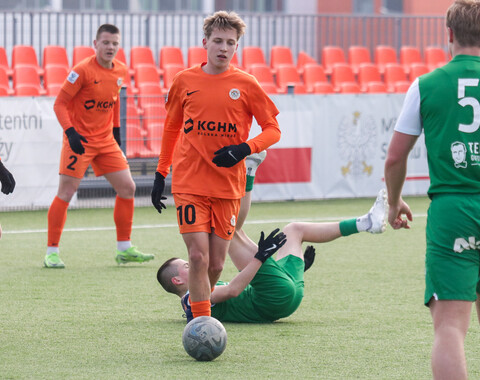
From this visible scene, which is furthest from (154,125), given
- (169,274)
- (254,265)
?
(254,265)

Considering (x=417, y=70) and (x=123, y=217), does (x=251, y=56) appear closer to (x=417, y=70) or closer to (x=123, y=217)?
(x=417, y=70)

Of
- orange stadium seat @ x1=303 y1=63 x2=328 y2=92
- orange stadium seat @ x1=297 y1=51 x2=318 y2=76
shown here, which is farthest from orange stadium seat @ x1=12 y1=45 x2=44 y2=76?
orange stadium seat @ x1=297 y1=51 x2=318 y2=76

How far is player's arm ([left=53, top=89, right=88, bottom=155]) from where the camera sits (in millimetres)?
8078

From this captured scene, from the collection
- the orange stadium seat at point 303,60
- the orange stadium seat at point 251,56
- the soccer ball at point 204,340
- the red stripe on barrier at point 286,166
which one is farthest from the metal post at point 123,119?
the soccer ball at point 204,340

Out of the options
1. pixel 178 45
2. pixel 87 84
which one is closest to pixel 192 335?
pixel 87 84

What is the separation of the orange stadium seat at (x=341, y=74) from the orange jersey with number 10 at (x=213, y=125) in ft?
40.7

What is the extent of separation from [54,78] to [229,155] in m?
10.5

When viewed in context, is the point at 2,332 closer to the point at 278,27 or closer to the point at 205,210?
the point at 205,210

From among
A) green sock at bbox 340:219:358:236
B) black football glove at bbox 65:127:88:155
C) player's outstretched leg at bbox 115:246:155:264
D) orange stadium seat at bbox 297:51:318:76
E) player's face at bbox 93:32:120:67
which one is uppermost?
player's face at bbox 93:32:120:67

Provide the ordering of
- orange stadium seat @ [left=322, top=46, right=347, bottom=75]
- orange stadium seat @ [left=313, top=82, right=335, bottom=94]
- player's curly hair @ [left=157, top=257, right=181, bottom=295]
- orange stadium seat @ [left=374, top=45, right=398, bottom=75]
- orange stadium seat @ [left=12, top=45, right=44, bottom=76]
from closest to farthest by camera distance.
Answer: player's curly hair @ [left=157, top=257, right=181, bottom=295]
orange stadium seat @ [left=12, top=45, right=44, bottom=76]
orange stadium seat @ [left=313, top=82, right=335, bottom=94]
orange stadium seat @ [left=322, top=46, right=347, bottom=75]
orange stadium seat @ [left=374, top=45, right=398, bottom=75]

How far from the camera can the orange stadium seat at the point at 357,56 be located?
61.8 feet

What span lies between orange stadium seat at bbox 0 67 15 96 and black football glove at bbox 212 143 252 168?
9978 mm

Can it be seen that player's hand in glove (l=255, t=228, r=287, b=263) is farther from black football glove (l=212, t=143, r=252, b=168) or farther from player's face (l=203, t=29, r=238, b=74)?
player's face (l=203, t=29, r=238, b=74)

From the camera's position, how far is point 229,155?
5.05 metres
